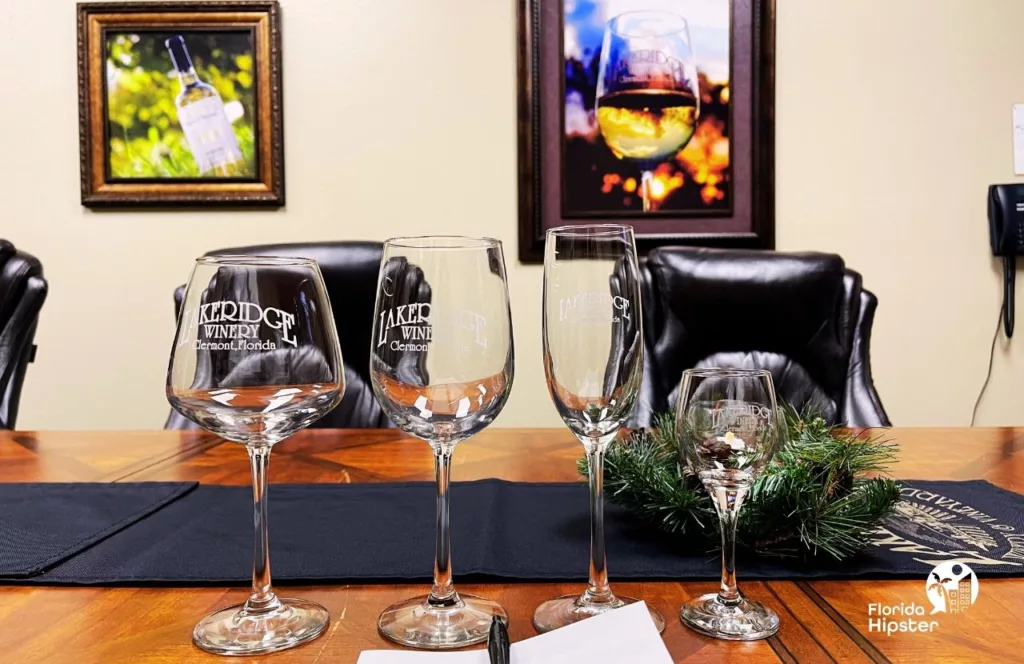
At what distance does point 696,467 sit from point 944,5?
8.28 ft

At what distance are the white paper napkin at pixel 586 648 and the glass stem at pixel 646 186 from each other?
2.10m

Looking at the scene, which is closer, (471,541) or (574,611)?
(574,611)

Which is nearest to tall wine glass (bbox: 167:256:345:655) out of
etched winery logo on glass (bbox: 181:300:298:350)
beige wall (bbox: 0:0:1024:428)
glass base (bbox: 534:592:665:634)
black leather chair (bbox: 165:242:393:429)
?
etched winery logo on glass (bbox: 181:300:298:350)

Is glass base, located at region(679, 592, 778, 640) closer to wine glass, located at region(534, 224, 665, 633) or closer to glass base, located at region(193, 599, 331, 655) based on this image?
wine glass, located at region(534, 224, 665, 633)

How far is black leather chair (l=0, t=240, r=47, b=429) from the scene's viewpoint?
1536 millimetres

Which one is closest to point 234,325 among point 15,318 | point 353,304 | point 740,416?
point 740,416

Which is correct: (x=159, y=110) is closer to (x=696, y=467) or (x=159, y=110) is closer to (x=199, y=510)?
(x=199, y=510)

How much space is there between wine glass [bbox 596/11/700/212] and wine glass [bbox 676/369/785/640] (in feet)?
6.59

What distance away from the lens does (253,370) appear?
530 mm

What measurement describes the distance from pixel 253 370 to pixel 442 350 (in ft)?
0.41

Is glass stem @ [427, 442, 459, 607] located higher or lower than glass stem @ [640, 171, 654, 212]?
lower

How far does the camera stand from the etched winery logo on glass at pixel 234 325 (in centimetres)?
53

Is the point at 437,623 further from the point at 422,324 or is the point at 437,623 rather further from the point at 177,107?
the point at 177,107

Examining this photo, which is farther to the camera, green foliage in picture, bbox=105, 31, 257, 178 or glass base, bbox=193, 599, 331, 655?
green foliage in picture, bbox=105, 31, 257, 178
